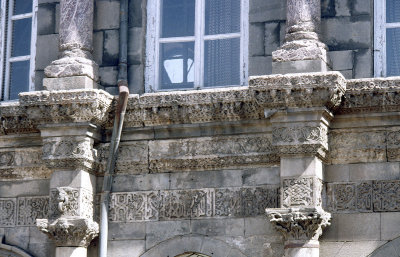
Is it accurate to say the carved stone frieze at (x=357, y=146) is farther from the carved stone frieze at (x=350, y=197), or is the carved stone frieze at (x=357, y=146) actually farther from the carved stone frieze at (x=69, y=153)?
the carved stone frieze at (x=69, y=153)

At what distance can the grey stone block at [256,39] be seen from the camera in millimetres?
13859

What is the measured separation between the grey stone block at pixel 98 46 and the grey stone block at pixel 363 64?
293 cm

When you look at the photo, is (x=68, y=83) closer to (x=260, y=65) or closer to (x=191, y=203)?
(x=191, y=203)

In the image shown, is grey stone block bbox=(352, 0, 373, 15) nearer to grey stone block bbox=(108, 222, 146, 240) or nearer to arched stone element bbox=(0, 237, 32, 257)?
grey stone block bbox=(108, 222, 146, 240)

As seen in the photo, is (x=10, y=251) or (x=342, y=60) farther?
(x=10, y=251)

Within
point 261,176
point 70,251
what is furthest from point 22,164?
point 261,176

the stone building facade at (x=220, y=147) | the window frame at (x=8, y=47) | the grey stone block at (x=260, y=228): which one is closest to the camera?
the stone building facade at (x=220, y=147)

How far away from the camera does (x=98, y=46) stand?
14.4 m

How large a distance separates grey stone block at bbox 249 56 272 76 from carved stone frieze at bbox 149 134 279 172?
764mm

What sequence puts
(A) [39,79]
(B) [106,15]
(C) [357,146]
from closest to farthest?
(C) [357,146] < (B) [106,15] < (A) [39,79]

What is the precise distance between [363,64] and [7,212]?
431cm

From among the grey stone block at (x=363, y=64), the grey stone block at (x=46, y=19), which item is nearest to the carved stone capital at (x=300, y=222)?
the grey stone block at (x=363, y=64)

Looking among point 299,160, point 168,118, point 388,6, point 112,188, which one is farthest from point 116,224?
point 388,6

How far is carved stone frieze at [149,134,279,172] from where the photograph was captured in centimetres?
1342
